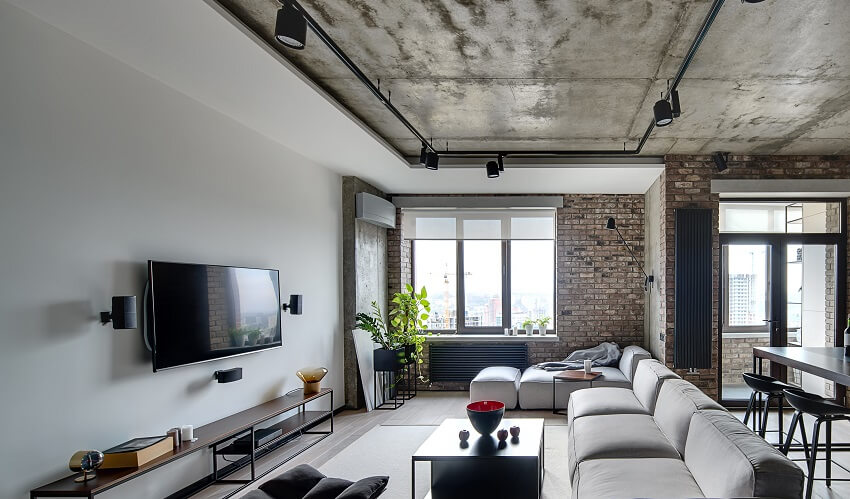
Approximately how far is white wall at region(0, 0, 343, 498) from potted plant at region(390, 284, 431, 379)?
8.52 ft

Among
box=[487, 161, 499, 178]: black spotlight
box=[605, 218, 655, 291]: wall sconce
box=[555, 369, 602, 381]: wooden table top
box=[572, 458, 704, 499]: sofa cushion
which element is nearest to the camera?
box=[572, 458, 704, 499]: sofa cushion

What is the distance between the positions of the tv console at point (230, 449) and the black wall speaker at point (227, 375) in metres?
→ 0.32

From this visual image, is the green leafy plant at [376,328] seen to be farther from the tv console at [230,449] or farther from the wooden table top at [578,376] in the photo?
the wooden table top at [578,376]

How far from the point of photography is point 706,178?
627 centimetres

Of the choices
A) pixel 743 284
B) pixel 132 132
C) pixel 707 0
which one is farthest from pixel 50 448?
pixel 743 284

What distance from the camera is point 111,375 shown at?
312 centimetres

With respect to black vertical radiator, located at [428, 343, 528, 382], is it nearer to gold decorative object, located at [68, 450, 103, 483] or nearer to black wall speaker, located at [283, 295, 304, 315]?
black wall speaker, located at [283, 295, 304, 315]

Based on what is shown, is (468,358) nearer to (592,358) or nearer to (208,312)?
(592,358)

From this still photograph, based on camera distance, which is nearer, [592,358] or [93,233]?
[93,233]

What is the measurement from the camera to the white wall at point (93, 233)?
2.60m

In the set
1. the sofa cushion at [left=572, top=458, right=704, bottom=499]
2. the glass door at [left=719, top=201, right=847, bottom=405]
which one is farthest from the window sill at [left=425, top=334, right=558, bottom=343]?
the sofa cushion at [left=572, top=458, right=704, bottom=499]

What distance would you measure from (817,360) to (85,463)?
5.11m

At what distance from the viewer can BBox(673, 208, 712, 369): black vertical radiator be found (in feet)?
20.3

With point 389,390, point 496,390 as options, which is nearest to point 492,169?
point 496,390
